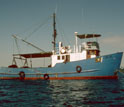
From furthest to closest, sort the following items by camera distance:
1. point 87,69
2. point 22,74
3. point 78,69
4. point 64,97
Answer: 1. point 22,74
2. point 78,69
3. point 87,69
4. point 64,97

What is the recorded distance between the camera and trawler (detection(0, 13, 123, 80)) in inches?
874

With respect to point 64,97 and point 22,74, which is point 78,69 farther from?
point 64,97

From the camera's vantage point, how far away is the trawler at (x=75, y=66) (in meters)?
22.2

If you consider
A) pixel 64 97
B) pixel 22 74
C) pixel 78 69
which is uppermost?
pixel 78 69

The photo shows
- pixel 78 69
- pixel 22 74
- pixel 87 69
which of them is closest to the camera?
pixel 87 69

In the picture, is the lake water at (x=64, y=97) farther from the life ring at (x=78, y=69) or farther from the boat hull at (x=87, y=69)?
the life ring at (x=78, y=69)

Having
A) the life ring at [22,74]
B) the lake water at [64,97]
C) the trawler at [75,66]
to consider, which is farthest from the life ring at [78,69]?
the life ring at [22,74]

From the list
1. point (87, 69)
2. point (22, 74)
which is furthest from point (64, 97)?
point (22, 74)

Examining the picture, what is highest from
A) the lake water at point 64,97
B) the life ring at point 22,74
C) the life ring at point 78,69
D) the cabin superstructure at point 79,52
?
the cabin superstructure at point 79,52

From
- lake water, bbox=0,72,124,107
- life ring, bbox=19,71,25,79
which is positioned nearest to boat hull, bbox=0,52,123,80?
life ring, bbox=19,71,25,79

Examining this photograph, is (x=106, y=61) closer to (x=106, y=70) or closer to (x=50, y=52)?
(x=106, y=70)

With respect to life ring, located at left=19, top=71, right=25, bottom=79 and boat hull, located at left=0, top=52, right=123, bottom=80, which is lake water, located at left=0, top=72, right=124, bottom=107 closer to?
boat hull, located at left=0, top=52, right=123, bottom=80

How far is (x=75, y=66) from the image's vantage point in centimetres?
2316

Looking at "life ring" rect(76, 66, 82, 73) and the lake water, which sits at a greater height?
"life ring" rect(76, 66, 82, 73)
